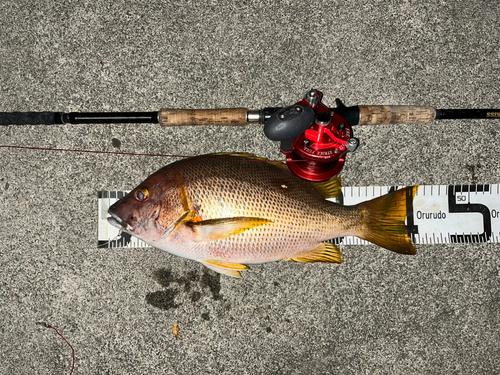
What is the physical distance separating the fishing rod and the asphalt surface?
206 millimetres

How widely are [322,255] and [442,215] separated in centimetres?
89

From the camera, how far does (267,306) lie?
232cm

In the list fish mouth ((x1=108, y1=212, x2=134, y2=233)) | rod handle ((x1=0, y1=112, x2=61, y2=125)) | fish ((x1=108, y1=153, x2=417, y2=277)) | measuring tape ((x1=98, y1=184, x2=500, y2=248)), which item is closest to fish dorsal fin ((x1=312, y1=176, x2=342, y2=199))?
fish ((x1=108, y1=153, x2=417, y2=277))

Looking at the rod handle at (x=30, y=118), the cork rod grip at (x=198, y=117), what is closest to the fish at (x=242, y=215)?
the cork rod grip at (x=198, y=117)

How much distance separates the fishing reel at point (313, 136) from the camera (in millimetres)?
1707

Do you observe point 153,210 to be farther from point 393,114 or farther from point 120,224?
point 393,114

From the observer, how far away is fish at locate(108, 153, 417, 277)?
6.10ft

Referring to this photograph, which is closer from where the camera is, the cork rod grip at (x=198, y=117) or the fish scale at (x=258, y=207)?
the fish scale at (x=258, y=207)

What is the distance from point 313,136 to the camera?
6.20 ft

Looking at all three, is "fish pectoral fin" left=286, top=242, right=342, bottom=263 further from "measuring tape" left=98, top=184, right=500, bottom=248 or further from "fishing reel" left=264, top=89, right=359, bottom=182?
"fishing reel" left=264, top=89, right=359, bottom=182

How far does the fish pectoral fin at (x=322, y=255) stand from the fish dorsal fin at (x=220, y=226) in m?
0.38

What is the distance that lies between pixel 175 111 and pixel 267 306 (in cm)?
142

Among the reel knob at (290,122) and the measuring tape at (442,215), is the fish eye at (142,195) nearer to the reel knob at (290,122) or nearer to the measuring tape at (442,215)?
the measuring tape at (442,215)

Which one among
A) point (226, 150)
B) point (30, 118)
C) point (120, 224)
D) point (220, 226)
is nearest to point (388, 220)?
point (220, 226)
